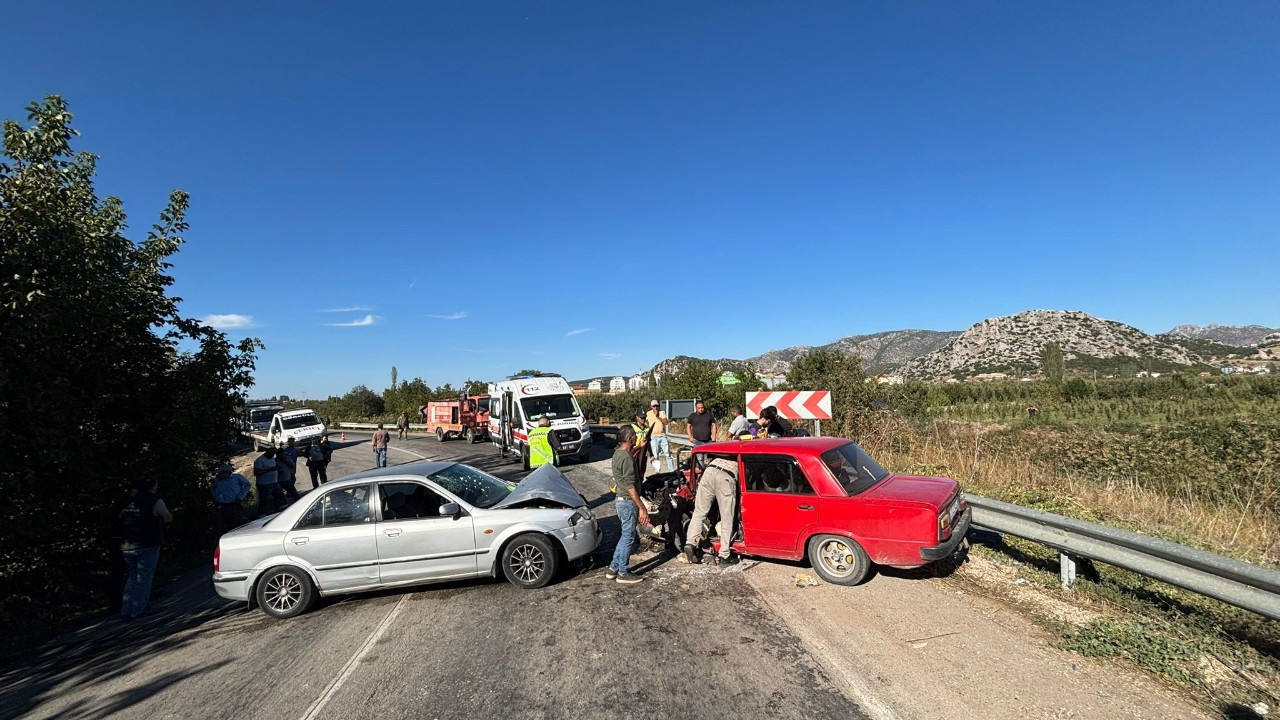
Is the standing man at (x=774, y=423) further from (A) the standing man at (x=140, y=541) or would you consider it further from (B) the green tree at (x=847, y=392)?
(A) the standing man at (x=140, y=541)

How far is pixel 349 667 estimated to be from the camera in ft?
15.6

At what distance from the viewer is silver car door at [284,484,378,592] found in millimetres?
6184

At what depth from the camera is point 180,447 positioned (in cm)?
931

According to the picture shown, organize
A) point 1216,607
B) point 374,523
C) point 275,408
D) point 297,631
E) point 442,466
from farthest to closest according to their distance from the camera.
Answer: point 275,408 → point 442,466 → point 374,523 → point 297,631 → point 1216,607

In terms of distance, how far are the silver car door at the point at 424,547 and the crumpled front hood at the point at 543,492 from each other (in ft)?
1.70

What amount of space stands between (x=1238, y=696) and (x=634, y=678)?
12.7ft

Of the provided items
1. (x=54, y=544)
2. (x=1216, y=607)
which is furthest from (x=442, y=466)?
(x=1216, y=607)

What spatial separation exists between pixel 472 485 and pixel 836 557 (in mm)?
4476

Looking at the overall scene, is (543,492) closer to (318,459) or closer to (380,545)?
(380,545)

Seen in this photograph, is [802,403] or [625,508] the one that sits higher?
[802,403]

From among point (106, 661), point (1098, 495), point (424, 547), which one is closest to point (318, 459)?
point (106, 661)

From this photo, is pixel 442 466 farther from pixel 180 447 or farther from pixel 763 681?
pixel 180 447

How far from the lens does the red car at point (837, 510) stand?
528 cm

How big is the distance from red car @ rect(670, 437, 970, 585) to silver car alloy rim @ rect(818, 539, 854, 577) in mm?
10
